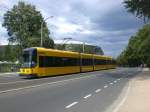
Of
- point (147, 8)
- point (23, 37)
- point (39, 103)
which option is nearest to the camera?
point (39, 103)

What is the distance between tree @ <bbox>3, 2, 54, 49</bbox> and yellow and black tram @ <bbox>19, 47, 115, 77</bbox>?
1322 inches

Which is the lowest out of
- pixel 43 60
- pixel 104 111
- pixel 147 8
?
pixel 104 111

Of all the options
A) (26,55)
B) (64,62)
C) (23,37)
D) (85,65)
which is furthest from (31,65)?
(23,37)

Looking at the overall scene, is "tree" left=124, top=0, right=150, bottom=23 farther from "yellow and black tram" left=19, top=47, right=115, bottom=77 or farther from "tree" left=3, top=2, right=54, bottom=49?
"tree" left=3, top=2, right=54, bottom=49

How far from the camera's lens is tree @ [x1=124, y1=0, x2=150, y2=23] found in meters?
41.9

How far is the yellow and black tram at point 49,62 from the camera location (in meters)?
42.2

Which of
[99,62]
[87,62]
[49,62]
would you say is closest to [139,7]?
[49,62]

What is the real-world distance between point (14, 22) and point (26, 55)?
199 ft

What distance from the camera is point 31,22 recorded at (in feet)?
333

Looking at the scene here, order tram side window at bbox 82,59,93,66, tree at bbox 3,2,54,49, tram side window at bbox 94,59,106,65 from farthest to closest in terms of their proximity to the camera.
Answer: tree at bbox 3,2,54,49, tram side window at bbox 94,59,106,65, tram side window at bbox 82,59,93,66

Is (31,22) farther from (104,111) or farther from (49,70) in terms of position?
(104,111)

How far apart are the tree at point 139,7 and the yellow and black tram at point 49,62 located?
378 inches

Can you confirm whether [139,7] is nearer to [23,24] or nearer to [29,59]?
[29,59]

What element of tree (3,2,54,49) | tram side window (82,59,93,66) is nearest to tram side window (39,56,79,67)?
tram side window (82,59,93,66)
